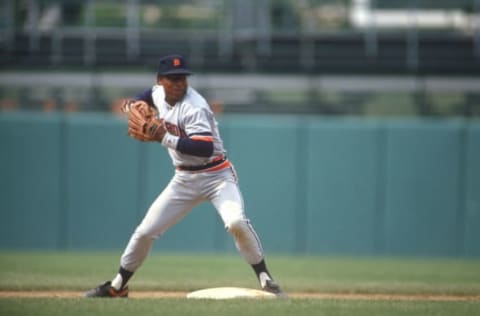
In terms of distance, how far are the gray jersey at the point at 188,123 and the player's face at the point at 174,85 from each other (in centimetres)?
6

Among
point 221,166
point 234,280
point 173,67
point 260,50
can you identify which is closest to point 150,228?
point 221,166

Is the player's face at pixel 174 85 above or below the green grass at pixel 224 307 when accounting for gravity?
above

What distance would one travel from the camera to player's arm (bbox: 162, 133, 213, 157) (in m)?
6.79

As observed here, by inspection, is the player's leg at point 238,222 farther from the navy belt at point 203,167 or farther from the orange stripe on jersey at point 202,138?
the orange stripe on jersey at point 202,138

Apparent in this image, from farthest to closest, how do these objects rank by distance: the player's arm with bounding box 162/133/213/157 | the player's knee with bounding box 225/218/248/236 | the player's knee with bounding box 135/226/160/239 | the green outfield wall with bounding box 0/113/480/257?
the green outfield wall with bounding box 0/113/480/257
the player's knee with bounding box 135/226/160/239
the player's knee with bounding box 225/218/248/236
the player's arm with bounding box 162/133/213/157

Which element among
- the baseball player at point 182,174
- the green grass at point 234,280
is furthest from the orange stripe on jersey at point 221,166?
the green grass at point 234,280

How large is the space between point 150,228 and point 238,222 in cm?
72

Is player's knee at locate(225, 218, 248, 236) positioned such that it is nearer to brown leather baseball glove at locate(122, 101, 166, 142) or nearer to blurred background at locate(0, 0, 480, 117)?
brown leather baseball glove at locate(122, 101, 166, 142)

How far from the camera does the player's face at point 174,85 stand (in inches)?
274

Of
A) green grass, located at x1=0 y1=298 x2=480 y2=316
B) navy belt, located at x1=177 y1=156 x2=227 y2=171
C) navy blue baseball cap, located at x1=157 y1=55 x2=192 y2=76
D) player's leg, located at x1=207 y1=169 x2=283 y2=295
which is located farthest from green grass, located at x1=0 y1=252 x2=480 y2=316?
navy blue baseball cap, located at x1=157 y1=55 x2=192 y2=76

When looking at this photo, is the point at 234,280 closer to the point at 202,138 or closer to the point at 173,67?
the point at 202,138

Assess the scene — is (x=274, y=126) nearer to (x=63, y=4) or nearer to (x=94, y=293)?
(x=63, y=4)

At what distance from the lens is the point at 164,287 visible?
881cm

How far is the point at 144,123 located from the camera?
6938 mm
